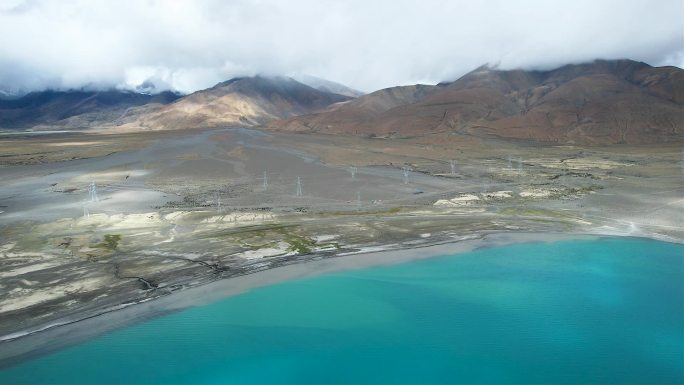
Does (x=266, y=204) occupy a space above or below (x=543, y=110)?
below

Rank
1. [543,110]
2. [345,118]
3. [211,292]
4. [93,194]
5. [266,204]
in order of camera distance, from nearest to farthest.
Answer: [211,292] → [266,204] → [93,194] → [543,110] → [345,118]

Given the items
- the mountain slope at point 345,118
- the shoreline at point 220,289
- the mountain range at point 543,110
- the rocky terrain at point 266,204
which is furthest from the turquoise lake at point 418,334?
the mountain slope at point 345,118

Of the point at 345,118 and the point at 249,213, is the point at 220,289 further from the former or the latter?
the point at 345,118

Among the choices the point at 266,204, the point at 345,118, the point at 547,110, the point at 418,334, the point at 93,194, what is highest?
the point at 345,118

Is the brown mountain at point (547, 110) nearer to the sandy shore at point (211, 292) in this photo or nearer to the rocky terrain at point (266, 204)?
the rocky terrain at point (266, 204)

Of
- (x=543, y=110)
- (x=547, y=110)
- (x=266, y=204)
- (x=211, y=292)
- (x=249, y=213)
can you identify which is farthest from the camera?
(x=543, y=110)

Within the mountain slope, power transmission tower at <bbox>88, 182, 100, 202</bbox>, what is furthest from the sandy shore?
the mountain slope

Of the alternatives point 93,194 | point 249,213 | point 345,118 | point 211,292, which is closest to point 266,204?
point 249,213
